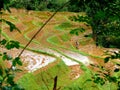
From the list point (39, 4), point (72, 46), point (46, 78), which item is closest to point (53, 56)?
point (46, 78)

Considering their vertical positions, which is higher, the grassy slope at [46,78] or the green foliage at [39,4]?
the grassy slope at [46,78]

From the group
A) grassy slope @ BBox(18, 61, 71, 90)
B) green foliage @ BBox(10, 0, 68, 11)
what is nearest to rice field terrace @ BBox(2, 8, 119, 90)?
grassy slope @ BBox(18, 61, 71, 90)

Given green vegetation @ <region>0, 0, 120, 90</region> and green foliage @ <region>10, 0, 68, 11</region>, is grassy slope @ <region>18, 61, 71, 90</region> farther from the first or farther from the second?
green foliage @ <region>10, 0, 68, 11</region>

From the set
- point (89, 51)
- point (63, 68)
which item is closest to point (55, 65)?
point (63, 68)

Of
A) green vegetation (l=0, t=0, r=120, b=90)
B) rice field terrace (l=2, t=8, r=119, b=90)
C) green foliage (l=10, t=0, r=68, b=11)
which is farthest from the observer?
green foliage (l=10, t=0, r=68, b=11)

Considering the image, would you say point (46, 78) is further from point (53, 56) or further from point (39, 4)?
point (39, 4)

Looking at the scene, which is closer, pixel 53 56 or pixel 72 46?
pixel 53 56

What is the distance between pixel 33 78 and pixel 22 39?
36.2 ft

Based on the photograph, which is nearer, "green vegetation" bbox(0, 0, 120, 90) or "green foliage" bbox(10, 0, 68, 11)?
"green vegetation" bbox(0, 0, 120, 90)

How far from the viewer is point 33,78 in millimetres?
15859

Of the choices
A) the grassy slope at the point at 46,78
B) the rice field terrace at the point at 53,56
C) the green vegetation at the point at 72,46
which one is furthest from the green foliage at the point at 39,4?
the grassy slope at the point at 46,78

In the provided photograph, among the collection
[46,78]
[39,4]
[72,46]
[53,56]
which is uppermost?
[46,78]

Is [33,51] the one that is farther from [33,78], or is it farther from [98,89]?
[98,89]

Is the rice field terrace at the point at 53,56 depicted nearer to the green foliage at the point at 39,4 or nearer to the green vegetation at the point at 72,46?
the green vegetation at the point at 72,46
